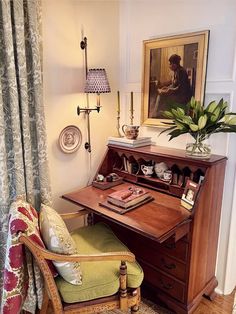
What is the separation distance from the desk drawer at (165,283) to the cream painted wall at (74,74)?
2.66 feet

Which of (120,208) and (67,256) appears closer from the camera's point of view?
(67,256)

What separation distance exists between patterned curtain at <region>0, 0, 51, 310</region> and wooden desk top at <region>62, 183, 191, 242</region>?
0.34 meters

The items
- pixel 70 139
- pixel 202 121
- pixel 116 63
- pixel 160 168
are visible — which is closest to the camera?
pixel 202 121

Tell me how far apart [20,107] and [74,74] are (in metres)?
0.59

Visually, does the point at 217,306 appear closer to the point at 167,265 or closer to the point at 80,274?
the point at 167,265

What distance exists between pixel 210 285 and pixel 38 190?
142cm

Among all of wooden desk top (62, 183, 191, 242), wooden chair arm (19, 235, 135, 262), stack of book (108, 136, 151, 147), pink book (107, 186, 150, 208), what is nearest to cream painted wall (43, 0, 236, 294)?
stack of book (108, 136, 151, 147)

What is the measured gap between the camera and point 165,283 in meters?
1.73

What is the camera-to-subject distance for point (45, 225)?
Answer: 139cm

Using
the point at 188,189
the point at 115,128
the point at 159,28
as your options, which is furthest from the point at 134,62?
the point at 188,189

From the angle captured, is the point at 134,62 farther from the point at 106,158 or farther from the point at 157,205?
the point at 157,205

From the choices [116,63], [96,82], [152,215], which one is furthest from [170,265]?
[116,63]

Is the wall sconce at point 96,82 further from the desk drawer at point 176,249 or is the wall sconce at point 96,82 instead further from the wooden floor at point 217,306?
the wooden floor at point 217,306

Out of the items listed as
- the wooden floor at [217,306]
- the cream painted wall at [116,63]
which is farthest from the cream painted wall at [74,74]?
the wooden floor at [217,306]
